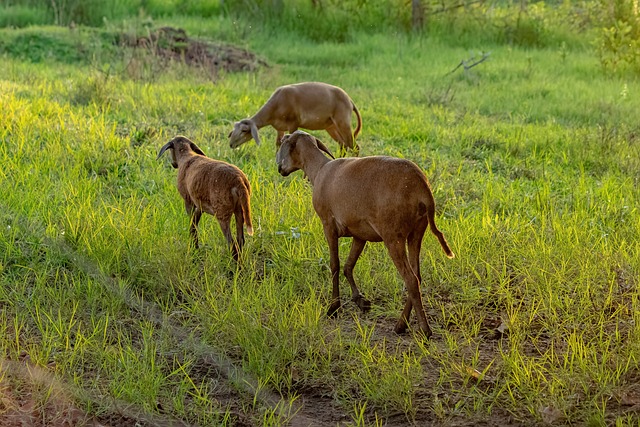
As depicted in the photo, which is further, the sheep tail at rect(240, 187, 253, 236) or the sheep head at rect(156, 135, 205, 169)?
the sheep head at rect(156, 135, 205, 169)

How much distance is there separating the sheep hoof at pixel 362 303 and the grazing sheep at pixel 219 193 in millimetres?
755

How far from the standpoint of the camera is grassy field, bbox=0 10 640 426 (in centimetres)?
387

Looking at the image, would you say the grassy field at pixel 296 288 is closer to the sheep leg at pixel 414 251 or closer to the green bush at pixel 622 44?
the sheep leg at pixel 414 251

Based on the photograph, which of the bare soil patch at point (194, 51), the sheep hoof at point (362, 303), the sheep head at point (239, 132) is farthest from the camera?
the bare soil patch at point (194, 51)

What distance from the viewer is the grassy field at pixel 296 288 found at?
3869mm

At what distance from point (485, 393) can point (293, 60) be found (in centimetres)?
1020

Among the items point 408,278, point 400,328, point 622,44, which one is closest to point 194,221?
point 400,328

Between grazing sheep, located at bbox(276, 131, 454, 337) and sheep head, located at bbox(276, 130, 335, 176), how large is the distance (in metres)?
0.19

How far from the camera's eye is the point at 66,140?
23.8 ft

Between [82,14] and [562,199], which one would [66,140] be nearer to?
[562,199]

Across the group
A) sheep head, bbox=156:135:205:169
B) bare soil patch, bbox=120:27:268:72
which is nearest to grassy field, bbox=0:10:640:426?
sheep head, bbox=156:135:205:169

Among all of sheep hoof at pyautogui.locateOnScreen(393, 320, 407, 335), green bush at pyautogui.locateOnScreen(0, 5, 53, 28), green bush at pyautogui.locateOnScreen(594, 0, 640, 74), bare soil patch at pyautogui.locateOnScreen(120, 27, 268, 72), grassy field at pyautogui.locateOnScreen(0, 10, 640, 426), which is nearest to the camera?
grassy field at pyautogui.locateOnScreen(0, 10, 640, 426)

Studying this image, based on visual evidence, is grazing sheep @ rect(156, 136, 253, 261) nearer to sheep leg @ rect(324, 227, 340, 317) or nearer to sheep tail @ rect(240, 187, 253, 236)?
sheep tail @ rect(240, 187, 253, 236)

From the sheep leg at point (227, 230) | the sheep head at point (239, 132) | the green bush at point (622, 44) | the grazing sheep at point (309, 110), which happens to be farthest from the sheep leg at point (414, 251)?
the green bush at point (622, 44)
